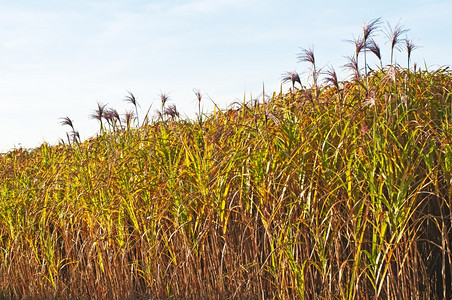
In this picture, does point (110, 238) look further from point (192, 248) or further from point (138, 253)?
point (192, 248)

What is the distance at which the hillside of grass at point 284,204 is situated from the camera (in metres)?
3.08

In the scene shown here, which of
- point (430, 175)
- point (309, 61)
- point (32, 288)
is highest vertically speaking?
point (309, 61)

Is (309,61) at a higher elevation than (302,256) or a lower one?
higher

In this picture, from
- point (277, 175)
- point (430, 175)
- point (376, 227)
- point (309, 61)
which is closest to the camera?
point (376, 227)

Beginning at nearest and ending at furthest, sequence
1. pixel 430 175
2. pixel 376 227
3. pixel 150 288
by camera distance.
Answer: pixel 376 227, pixel 430 175, pixel 150 288

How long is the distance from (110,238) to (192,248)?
3.13 ft

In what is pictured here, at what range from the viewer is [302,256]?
338cm

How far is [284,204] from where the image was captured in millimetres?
3307

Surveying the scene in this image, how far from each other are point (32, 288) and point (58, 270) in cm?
41

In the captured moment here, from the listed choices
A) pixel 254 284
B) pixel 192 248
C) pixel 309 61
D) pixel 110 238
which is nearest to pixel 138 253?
pixel 110 238

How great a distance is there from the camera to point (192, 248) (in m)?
3.63

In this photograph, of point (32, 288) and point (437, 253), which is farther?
point (32, 288)

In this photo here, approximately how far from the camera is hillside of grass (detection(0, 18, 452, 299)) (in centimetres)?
308

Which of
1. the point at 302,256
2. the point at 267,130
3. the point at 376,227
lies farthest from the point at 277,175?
the point at 376,227
